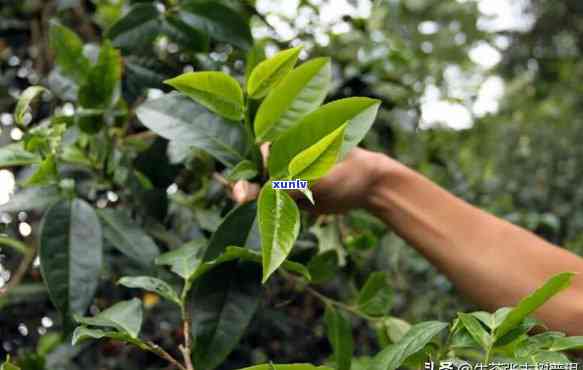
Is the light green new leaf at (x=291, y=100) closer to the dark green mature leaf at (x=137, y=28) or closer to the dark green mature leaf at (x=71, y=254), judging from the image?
the dark green mature leaf at (x=71, y=254)

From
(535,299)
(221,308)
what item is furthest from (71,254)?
(535,299)

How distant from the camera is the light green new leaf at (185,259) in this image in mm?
783

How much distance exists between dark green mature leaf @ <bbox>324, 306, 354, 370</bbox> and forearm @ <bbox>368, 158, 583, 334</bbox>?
0.22 m

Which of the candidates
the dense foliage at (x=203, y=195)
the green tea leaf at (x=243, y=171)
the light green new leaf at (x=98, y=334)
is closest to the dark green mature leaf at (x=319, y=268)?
the dense foliage at (x=203, y=195)

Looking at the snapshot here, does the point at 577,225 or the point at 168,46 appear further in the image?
the point at 577,225

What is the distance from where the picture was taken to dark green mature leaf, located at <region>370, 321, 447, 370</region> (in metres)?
0.64

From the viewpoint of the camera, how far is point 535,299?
626 millimetres

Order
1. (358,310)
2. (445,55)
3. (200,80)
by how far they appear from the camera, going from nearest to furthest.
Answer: (200,80), (358,310), (445,55)

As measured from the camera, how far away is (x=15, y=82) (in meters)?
1.55

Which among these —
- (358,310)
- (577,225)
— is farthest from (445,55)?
(358,310)

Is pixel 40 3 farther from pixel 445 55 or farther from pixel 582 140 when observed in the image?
pixel 582 140

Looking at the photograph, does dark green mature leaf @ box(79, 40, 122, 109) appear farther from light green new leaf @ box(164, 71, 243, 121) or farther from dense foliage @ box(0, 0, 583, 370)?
light green new leaf @ box(164, 71, 243, 121)

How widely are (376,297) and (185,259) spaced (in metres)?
0.32

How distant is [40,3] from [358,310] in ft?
3.42
